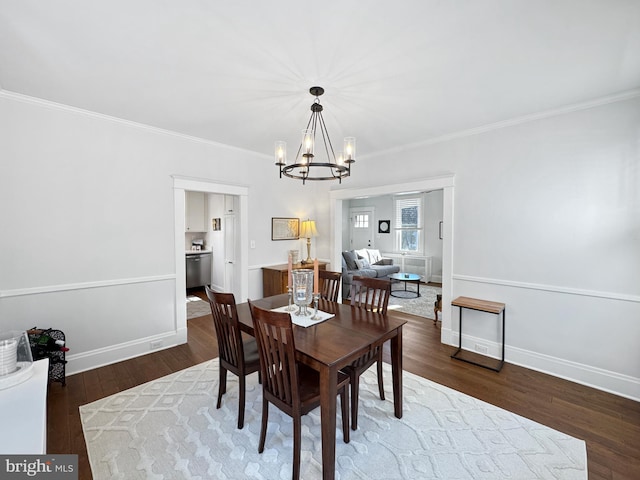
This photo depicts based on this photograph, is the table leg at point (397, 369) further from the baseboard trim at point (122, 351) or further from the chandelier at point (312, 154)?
the baseboard trim at point (122, 351)

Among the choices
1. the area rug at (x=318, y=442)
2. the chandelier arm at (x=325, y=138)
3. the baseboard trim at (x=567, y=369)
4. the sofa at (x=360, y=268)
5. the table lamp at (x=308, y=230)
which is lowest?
the area rug at (x=318, y=442)

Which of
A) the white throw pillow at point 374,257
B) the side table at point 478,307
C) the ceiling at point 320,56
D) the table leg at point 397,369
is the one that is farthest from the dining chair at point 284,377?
the white throw pillow at point 374,257

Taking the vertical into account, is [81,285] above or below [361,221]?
below

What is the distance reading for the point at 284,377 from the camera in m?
1.73

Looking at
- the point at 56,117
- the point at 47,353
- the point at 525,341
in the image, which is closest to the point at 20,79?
the point at 56,117

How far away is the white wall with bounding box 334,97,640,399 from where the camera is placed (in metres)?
2.57

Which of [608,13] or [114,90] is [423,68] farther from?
[114,90]

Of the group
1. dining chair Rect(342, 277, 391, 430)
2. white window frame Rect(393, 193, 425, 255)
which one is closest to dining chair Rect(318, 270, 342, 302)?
dining chair Rect(342, 277, 391, 430)

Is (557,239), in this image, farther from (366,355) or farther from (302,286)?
(302,286)

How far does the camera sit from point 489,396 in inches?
101

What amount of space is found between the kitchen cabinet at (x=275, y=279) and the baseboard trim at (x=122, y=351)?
4.33 ft

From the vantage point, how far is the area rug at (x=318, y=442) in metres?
1.78

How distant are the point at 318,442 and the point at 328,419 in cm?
57

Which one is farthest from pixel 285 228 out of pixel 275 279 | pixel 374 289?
pixel 374 289
